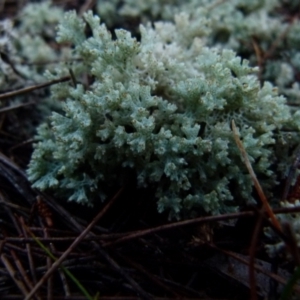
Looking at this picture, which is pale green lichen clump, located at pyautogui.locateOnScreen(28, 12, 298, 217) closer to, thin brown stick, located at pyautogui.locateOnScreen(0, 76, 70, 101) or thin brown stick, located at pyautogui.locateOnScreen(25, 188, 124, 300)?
thin brown stick, located at pyautogui.locateOnScreen(25, 188, 124, 300)

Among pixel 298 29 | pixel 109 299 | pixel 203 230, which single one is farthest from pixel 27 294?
pixel 298 29

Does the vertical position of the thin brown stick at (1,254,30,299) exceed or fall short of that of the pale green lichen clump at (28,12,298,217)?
it falls short

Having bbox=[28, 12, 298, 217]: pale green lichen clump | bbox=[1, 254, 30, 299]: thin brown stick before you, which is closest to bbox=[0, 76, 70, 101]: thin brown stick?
bbox=[28, 12, 298, 217]: pale green lichen clump

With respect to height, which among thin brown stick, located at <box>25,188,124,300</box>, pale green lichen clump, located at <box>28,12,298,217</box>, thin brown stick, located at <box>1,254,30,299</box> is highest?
pale green lichen clump, located at <box>28,12,298,217</box>

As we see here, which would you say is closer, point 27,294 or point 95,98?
point 27,294

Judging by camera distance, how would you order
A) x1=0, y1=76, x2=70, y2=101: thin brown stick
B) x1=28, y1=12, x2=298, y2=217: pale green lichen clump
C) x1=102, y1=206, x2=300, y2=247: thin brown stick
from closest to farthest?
x1=102, y1=206, x2=300, y2=247: thin brown stick, x1=28, y1=12, x2=298, y2=217: pale green lichen clump, x1=0, y1=76, x2=70, y2=101: thin brown stick

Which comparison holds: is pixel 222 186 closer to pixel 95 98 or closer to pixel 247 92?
pixel 247 92

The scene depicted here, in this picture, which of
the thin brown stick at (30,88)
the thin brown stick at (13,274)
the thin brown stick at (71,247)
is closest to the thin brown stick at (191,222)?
the thin brown stick at (71,247)

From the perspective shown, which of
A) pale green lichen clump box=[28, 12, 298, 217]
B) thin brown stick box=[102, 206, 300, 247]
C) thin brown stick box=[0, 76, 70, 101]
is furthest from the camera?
thin brown stick box=[0, 76, 70, 101]

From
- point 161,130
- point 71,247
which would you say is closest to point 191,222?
point 161,130

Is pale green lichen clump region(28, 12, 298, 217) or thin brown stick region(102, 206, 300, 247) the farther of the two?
pale green lichen clump region(28, 12, 298, 217)
